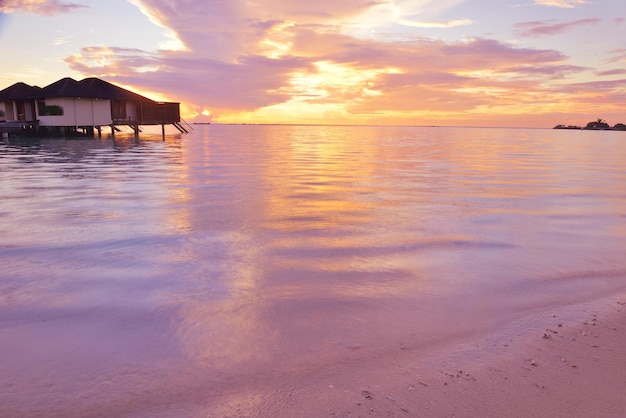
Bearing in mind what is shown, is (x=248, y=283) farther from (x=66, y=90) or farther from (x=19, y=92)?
(x=19, y=92)

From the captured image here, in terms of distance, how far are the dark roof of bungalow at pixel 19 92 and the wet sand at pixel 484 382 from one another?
141 ft

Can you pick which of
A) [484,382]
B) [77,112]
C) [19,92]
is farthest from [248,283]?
[19,92]

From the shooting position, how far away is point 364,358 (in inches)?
110

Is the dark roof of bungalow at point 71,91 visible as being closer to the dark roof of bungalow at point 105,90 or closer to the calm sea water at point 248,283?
the dark roof of bungalow at point 105,90

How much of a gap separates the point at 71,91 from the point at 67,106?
175 cm

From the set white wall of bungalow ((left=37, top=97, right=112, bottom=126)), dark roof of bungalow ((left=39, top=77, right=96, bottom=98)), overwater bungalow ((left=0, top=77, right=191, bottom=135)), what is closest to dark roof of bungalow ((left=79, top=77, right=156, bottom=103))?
overwater bungalow ((left=0, top=77, right=191, bottom=135))

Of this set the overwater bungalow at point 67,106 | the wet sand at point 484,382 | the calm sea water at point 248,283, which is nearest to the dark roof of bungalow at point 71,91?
the overwater bungalow at point 67,106

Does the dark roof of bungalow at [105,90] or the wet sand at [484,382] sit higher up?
the dark roof of bungalow at [105,90]

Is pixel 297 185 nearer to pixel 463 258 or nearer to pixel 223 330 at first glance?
pixel 463 258

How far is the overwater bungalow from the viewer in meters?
36.3

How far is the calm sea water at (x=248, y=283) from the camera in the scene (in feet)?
8.57

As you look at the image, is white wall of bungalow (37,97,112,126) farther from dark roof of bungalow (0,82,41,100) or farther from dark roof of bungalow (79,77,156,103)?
dark roof of bungalow (0,82,41,100)

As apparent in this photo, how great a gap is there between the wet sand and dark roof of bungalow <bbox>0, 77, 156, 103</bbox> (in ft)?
131

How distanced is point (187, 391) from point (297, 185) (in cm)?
914
